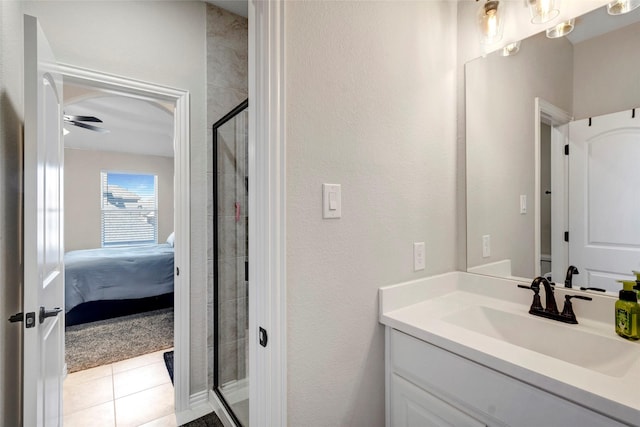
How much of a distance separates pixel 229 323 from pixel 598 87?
224 cm

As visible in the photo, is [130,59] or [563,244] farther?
[130,59]

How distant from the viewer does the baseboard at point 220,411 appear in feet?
5.80

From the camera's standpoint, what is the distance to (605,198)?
1107 millimetres

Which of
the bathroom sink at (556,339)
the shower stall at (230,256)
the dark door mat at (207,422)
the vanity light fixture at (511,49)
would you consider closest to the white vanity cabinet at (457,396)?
the bathroom sink at (556,339)

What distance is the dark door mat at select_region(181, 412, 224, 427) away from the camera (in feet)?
5.93

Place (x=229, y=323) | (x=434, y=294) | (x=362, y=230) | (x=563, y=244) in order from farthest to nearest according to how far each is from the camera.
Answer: (x=229, y=323)
(x=434, y=294)
(x=563, y=244)
(x=362, y=230)

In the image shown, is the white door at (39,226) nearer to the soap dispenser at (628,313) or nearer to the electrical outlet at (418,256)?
the electrical outlet at (418,256)

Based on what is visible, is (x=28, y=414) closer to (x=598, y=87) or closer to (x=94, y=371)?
(x=94, y=371)

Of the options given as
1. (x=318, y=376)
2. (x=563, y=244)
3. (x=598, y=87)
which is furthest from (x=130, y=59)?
(x=563, y=244)

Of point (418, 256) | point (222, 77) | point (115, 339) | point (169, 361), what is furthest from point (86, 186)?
point (418, 256)

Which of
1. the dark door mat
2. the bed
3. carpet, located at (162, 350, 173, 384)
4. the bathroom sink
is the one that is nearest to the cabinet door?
the bathroom sink

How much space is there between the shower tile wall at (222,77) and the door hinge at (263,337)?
1.04 meters

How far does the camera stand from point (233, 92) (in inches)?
84.0

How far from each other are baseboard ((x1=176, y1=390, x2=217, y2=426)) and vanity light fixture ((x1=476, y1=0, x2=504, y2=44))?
104 inches
